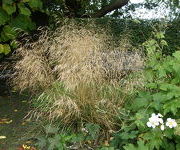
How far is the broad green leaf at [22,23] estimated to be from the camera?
5703 millimetres

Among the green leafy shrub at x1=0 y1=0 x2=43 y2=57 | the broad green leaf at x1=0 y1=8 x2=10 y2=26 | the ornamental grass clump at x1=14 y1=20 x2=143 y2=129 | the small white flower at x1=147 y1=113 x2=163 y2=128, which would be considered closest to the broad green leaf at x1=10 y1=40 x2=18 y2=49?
the green leafy shrub at x1=0 y1=0 x2=43 y2=57

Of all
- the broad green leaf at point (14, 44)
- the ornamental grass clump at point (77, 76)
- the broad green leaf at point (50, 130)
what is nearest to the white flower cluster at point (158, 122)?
the ornamental grass clump at point (77, 76)

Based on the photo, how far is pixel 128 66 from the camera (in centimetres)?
498

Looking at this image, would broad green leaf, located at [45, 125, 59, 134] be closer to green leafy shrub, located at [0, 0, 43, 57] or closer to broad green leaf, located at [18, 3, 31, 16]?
green leafy shrub, located at [0, 0, 43, 57]

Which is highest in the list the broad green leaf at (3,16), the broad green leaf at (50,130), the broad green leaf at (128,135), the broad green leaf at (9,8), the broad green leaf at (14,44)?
the broad green leaf at (9,8)

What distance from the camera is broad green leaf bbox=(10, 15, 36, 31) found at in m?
5.70

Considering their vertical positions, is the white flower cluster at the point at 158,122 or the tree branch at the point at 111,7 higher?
the white flower cluster at the point at 158,122

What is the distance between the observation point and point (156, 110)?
12.2 ft

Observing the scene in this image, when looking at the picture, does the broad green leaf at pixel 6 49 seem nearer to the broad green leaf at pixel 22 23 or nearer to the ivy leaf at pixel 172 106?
the broad green leaf at pixel 22 23

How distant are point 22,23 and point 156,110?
110 inches

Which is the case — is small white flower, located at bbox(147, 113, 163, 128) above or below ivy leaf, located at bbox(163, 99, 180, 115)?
below

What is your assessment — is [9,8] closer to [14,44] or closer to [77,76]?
[14,44]

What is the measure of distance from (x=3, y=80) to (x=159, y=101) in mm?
3243

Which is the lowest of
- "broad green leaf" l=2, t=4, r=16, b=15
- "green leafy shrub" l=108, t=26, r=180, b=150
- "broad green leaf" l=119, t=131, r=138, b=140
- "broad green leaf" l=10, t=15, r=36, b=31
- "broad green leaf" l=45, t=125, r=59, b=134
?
"broad green leaf" l=45, t=125, r=59, b=134
